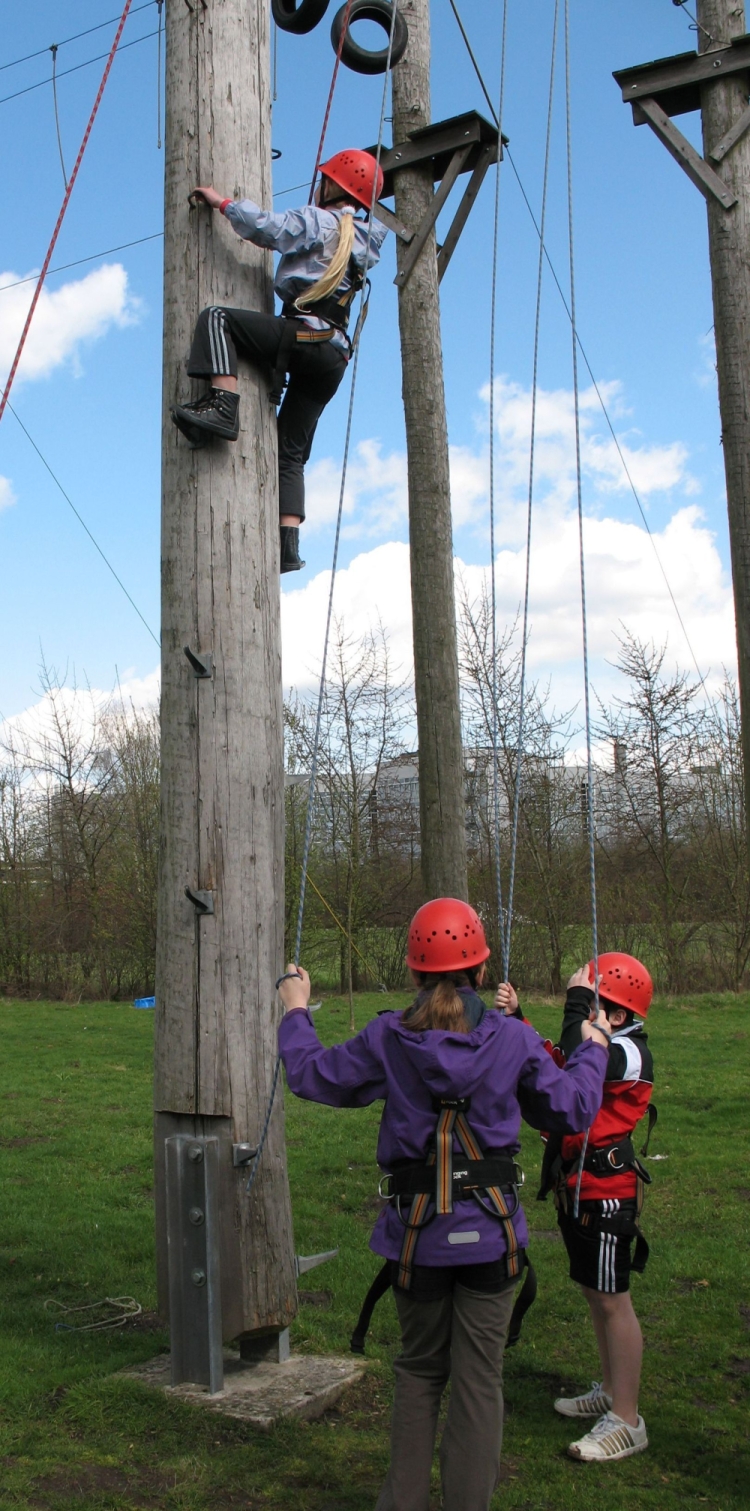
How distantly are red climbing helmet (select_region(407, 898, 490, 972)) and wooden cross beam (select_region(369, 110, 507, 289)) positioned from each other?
515cm

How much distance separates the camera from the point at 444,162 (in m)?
7.43

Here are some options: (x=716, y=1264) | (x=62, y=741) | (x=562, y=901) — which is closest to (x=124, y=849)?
(x=62, y=741)

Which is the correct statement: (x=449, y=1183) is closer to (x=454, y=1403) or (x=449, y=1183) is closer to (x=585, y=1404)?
(x=454, y=1403)

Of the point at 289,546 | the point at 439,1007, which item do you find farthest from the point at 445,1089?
the point at 289,546

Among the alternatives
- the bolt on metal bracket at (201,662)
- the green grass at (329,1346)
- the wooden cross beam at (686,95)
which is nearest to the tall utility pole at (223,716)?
the bolt on metal bracket at (201,662)

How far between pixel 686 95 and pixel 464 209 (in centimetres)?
144

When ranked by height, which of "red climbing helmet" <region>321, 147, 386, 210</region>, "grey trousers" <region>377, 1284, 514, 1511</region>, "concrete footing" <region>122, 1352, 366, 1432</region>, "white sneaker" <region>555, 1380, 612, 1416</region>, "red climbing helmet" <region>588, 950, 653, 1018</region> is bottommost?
"white sneaker" <region>555, 1380, 612, 1416</region>

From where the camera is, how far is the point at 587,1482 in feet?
12.2

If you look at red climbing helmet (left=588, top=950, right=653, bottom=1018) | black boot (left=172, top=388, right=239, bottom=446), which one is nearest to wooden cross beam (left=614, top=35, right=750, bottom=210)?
black boot (left=172, top=388, right=239, bottom=446)

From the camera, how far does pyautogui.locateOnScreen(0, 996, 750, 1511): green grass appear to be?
3.57m

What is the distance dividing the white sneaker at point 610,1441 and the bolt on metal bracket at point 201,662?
9.16ft

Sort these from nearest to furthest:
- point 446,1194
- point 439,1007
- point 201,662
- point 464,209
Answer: point 446,1194
point 439,1007
point 201,662
point 464,209

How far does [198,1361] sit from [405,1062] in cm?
166

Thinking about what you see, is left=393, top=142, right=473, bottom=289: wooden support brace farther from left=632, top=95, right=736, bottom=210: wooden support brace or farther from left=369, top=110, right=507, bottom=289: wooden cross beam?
left=632, top=95, right=736, bottom=210: wooden support brace
